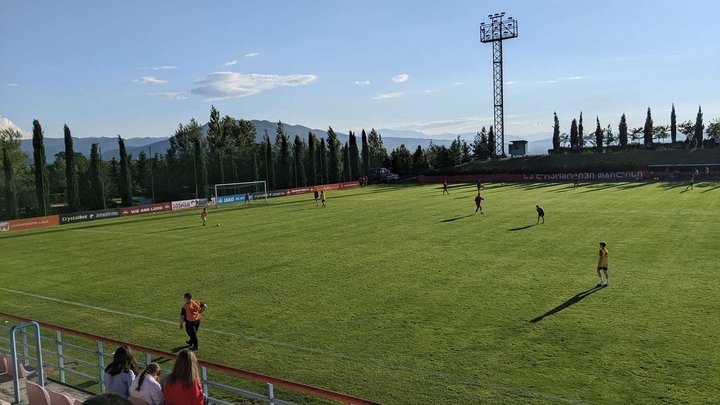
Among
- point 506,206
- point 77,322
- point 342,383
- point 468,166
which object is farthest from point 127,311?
point 468,166

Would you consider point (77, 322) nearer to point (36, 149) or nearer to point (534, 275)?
point (534, 275)

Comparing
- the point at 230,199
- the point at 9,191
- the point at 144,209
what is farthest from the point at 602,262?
the point at 9,191

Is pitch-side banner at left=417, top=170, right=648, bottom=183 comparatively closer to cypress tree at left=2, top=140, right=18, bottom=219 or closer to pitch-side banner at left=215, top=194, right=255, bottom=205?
pitch-side banner at left=215, top=194, right=255, bottom=205

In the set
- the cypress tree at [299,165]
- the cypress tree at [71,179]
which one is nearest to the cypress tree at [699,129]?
the cypress tree at [299,165]

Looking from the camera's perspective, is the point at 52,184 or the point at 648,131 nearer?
the point at 52,184

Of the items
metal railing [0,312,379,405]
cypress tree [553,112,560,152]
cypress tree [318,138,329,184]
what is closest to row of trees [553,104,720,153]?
cypress tree [553,112,560,152]

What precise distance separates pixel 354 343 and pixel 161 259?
1643 cm

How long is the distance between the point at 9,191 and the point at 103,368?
52523 millimetres

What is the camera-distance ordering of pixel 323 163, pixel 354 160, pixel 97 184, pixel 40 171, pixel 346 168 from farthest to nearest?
pixel 354 160 < pixel 346 168 < pixel 323 163 < pixel 97 184 < pixel 40 171

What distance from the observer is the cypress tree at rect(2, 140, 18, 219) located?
51.8 metres

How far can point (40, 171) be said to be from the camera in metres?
54.4

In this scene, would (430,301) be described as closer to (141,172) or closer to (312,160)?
(312,160)

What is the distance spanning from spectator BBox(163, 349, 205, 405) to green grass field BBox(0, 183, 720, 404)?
496 centimetres

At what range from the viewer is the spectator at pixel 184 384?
6.30m
